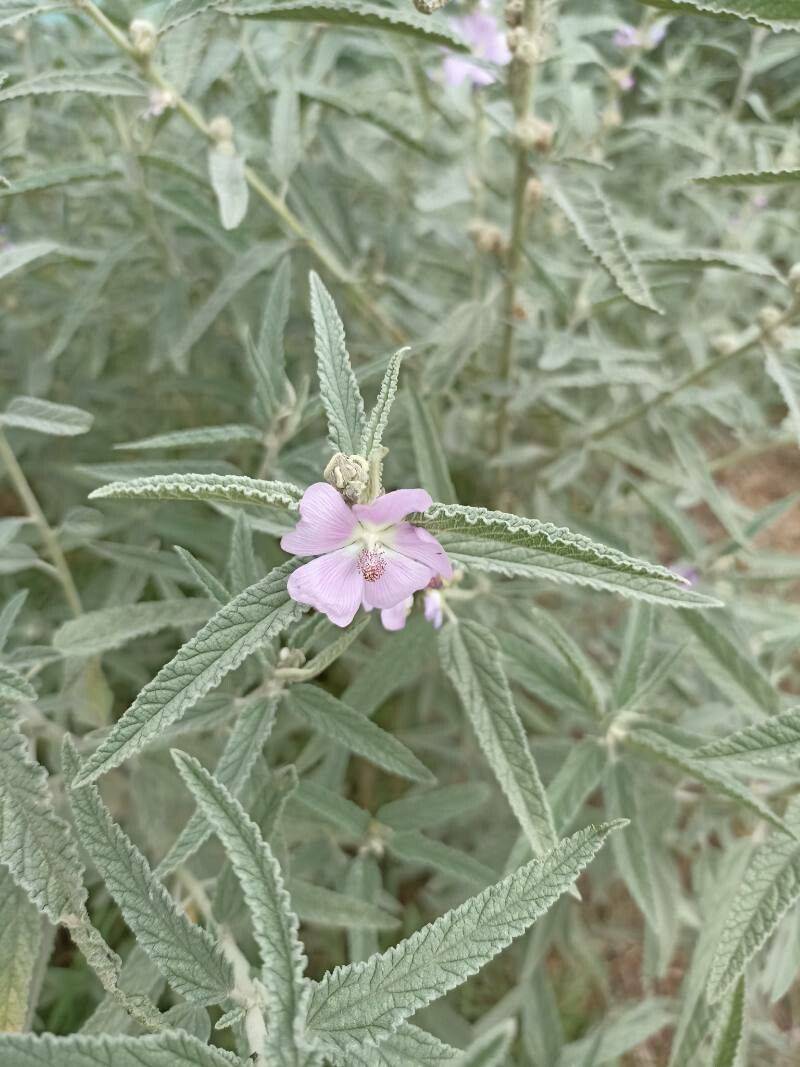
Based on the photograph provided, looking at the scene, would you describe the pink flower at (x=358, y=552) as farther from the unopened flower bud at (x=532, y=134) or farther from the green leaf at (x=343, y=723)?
the unopened flower bud at (x=532, y=134)

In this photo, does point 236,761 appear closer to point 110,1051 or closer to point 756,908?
point 110,1051

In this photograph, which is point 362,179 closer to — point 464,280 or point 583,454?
point 464,280

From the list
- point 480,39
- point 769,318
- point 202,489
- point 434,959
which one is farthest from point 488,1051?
point 480,39

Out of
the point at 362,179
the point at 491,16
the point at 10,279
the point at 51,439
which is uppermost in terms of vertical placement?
the point at 491,16

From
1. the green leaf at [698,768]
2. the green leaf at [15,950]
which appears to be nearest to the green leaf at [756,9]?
the green leaf at [698,768]

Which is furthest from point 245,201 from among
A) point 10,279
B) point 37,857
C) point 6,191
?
point 37,857

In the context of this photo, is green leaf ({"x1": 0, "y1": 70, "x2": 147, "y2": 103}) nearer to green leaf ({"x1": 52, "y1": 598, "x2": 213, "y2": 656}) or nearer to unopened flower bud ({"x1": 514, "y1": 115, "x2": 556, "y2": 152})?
unopened flower bud ({"x1": 514, "y1": 115, "x2": 556, "y2": 152})

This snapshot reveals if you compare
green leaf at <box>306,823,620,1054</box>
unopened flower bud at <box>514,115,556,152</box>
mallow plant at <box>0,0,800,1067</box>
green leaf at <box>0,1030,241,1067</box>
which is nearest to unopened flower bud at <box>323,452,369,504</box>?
mallow plant at <box>0,0,800,1067</box>
